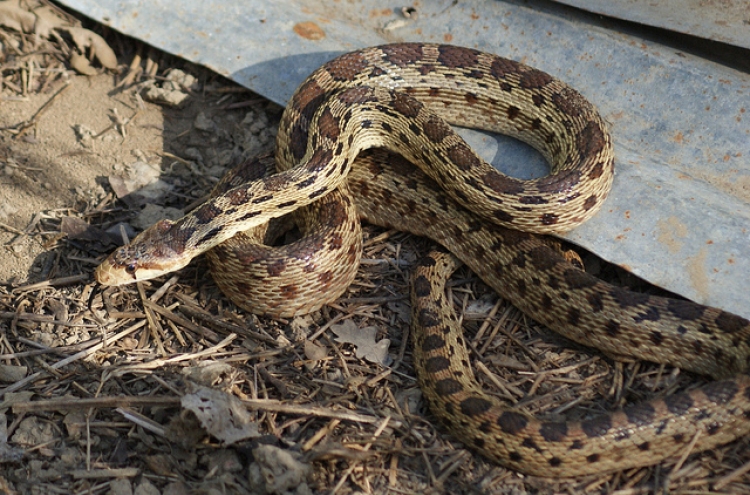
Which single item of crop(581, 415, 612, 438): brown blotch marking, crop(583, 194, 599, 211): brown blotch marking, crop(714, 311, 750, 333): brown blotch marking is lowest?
crop(581, 415, 612, 438): brown blotch marking

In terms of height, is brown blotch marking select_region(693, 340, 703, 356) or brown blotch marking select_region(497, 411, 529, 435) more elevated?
brown blotch marking select_region(693, 340, 703, 356)

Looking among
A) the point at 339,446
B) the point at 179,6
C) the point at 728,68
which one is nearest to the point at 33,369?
the point at 339,446

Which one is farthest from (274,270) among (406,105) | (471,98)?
(471,98)

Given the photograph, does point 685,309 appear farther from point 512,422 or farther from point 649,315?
point 512,422

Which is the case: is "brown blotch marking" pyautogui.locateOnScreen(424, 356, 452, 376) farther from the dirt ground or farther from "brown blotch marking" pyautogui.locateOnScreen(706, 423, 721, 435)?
"brown blotch marking" pyautogui.locateOnScreen(706, 423, 721, 435)

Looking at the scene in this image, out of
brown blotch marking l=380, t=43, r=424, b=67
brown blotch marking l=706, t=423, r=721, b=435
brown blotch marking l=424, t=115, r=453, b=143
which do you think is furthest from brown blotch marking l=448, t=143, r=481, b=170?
brown blotch marking l=706, t=423, r=721, b=435

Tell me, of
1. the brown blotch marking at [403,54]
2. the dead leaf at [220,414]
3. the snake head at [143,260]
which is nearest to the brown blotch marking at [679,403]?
the dead leaf at [220,414]

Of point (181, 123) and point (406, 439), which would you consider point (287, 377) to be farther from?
point (181, 123)
